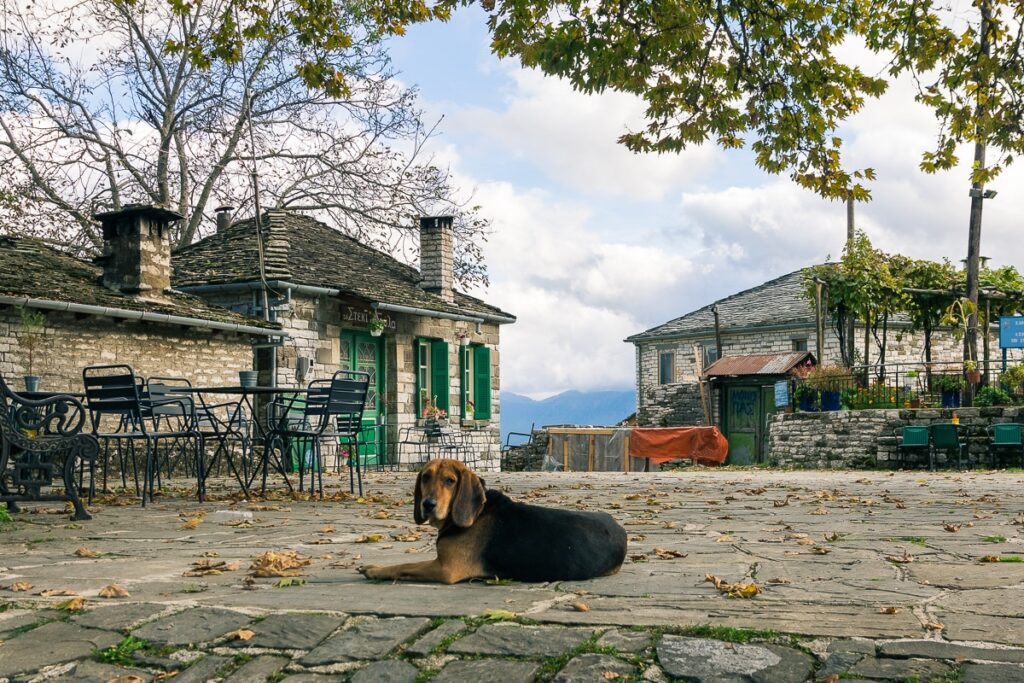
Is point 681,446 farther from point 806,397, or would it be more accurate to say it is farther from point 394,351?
point 394,351

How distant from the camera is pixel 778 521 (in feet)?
23.6

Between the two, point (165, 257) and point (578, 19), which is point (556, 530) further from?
point (165, 257)

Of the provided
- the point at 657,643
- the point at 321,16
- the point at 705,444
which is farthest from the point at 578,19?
the point at 705,444

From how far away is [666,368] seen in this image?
35.4m

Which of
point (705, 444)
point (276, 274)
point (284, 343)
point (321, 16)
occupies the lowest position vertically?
point (705, 444)

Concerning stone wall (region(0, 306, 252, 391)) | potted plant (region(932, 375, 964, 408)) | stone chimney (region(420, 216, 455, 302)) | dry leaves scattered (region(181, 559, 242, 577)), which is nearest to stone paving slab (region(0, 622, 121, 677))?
dry leaves scattered (region(181, 559, 242, 577))

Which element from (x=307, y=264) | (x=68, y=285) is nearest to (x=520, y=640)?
(x=68, y=285)

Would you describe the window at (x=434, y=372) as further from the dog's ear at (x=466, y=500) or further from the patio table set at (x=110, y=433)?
the dog's ear at (x=466, y=500)

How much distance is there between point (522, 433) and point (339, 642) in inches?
926

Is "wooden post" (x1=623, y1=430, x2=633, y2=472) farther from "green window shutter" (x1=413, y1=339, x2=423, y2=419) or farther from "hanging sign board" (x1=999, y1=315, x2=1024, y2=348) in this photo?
"hanging sign board" (x1=999, y1=315, x2=1024, y2=348)

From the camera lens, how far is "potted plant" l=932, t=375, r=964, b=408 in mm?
19516

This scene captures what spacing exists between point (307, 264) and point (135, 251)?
13.5 ft

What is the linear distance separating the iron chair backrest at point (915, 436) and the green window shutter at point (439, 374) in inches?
328

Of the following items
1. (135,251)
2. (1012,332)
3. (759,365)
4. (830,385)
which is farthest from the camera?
(759,365)
